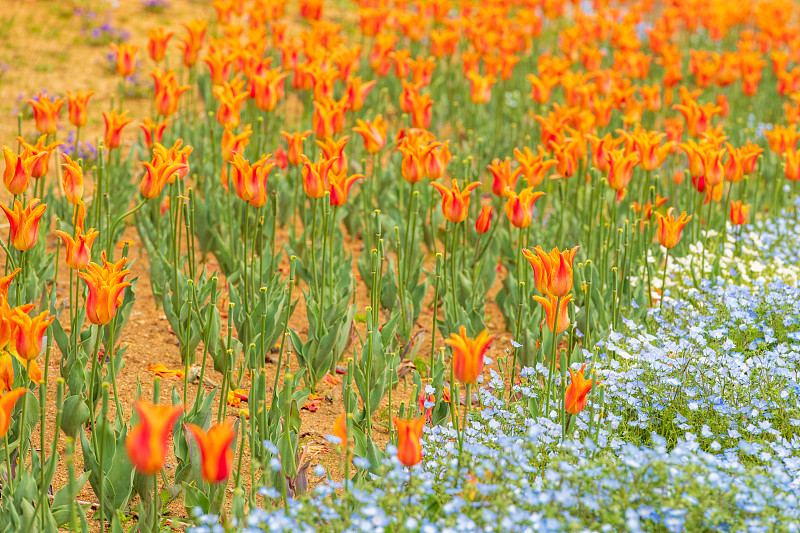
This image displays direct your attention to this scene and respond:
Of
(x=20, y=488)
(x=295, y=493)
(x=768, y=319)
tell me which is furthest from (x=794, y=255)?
(x=20, y=488)

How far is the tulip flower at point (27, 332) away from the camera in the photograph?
266 centimetres

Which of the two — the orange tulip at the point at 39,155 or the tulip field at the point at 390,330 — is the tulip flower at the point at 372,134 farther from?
the orange tulip at the point at 39,155

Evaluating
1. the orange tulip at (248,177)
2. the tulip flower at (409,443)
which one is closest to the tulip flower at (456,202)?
the orange tulip at (248,177)

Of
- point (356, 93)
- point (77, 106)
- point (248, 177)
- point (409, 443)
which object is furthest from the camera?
point (356, 93)

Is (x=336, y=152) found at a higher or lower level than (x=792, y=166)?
higher

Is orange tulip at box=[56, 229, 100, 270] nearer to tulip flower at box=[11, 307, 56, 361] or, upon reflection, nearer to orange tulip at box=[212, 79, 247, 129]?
tulip flower at box=[11, 307, 56, 361]

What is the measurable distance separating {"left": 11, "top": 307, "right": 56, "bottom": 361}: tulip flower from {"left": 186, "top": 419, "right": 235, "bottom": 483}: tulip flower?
0.67m

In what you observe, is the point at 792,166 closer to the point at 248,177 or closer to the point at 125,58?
the point at 248,177

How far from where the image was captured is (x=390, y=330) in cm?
400

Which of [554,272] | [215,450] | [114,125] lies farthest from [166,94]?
[215,450]

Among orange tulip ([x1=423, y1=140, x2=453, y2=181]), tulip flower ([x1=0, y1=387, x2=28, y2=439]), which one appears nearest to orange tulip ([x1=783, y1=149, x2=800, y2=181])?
orange tulip ([x1=423, y1=140, x2=453, y2=181])

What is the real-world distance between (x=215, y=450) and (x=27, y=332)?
77cm

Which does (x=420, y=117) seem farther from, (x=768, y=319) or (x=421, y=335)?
(x=768, y=319)

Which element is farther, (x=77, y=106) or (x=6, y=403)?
(x=77, y=106)
